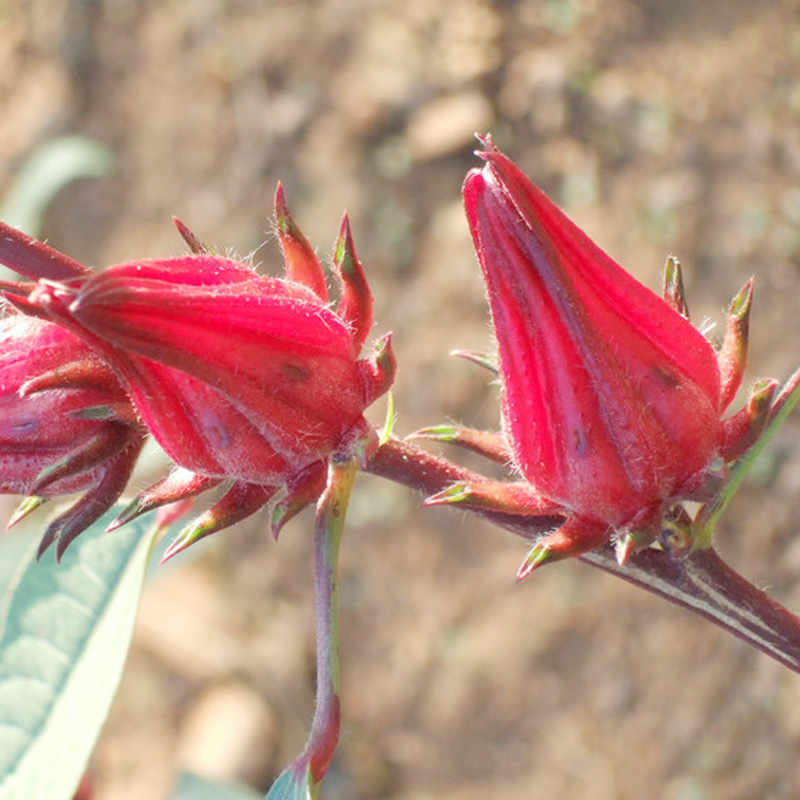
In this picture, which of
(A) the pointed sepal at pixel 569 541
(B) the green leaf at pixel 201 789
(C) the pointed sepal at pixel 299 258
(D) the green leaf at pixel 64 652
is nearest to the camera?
A: (A) the pointed sepal at pixel 569 541

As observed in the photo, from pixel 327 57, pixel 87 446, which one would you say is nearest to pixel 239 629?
pixel 327 57

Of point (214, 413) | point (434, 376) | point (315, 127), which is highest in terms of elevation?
point (214, 413)

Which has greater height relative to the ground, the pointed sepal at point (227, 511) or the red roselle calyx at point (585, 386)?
the red roselle calyx at point (585, 386)

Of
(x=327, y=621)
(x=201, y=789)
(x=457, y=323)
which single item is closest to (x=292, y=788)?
(x=327, y=621)

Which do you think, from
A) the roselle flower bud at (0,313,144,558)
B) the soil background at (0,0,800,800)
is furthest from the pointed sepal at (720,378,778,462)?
the soil background at (0,0,800,800)

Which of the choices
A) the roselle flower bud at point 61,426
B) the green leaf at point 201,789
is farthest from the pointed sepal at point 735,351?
the green leaf at point 201,789

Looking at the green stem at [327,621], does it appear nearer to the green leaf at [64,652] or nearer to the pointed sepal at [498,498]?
the pointed sepal at [498,498]

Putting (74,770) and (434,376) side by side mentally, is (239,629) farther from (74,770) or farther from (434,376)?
(74,770)
